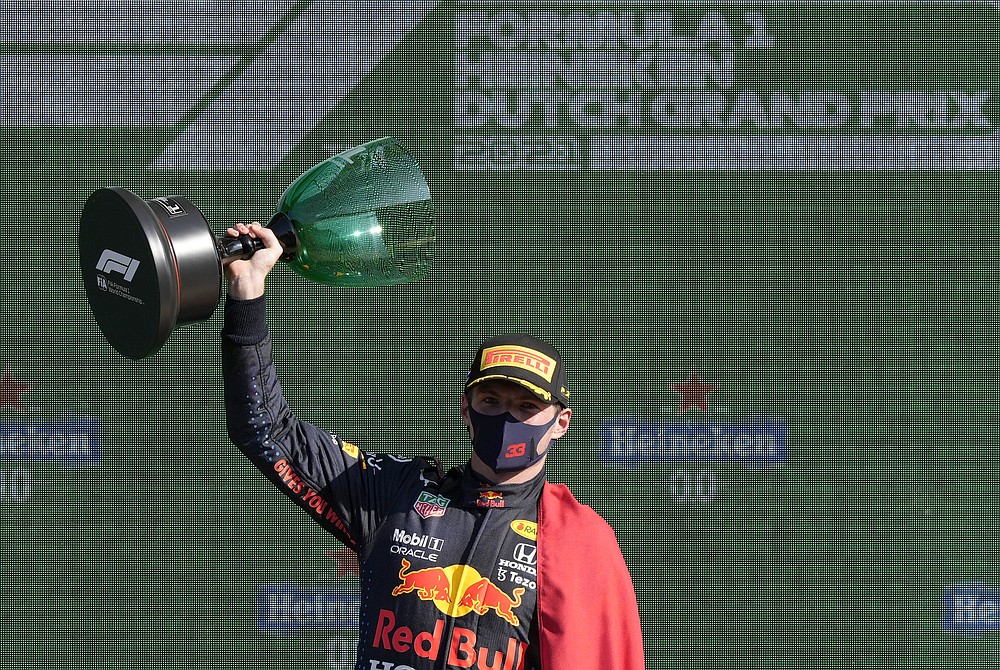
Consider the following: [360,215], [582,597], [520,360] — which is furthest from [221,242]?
[582,597]

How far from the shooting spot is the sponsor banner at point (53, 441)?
10.4 ft

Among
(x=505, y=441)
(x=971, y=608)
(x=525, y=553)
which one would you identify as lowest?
(x=971, y=608)

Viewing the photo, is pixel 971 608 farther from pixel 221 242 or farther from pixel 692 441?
pixel 221 242

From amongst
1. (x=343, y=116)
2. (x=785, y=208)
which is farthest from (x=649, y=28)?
(x=343, y=116)

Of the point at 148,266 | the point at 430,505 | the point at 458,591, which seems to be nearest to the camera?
the point at 148,266

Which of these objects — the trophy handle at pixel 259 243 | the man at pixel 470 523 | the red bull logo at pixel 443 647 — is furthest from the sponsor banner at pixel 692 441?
the trophy handle at pixel 259 243

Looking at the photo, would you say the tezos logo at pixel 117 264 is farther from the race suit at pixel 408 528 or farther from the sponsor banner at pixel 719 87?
the sponsor banner at pixel 719 87

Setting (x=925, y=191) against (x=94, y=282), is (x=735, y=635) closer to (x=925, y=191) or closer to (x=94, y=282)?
(x=925, y=191)

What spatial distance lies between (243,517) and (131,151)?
1068 mm

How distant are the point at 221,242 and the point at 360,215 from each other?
11.6 inches

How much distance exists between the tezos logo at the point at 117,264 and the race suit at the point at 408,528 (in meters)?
0.20

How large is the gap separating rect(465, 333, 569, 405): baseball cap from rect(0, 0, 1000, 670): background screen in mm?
1025

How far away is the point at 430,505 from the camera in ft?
7.20

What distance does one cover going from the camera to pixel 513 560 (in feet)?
7.03
